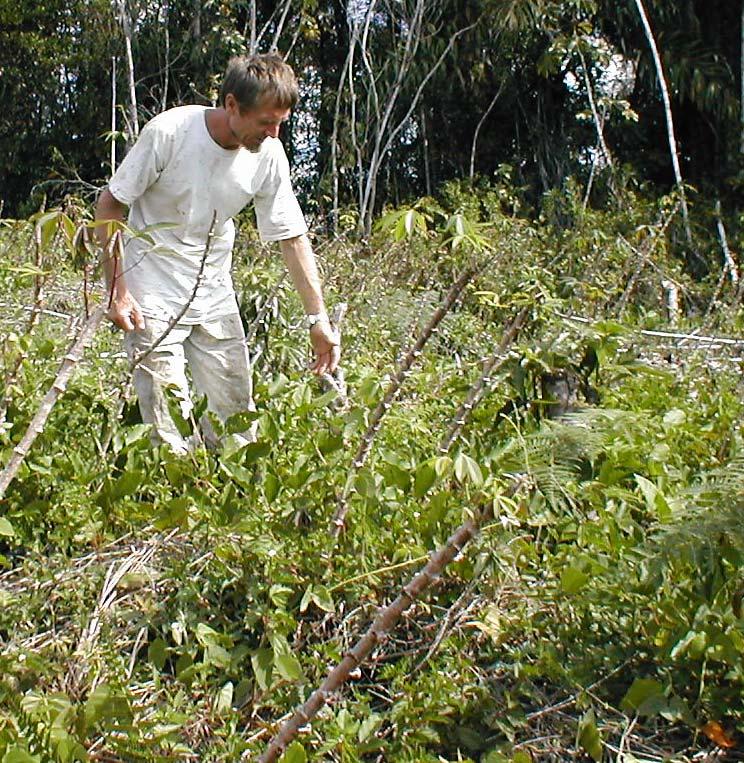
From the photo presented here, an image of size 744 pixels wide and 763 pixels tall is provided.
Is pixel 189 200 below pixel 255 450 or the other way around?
the other way around

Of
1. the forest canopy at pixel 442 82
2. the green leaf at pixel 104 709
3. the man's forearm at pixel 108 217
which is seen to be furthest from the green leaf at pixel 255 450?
the forest canopy at pixel 442 82

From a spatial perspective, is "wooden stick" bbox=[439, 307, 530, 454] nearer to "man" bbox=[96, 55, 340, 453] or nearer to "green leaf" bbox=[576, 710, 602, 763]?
"man" bbox=[96, 55, 340, 453]

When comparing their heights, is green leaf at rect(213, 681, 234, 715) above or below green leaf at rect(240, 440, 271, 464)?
below

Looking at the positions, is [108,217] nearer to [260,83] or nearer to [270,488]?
[260,83]

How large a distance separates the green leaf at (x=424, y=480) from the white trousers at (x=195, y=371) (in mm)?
750

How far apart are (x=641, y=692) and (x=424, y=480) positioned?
2.47ft

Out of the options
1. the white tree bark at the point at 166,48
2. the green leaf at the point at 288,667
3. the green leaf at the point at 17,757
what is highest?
the white tree bark at the point at 166,48

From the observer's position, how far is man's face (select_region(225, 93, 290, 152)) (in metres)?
3.21

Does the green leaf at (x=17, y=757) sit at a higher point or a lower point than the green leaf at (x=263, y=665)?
higher

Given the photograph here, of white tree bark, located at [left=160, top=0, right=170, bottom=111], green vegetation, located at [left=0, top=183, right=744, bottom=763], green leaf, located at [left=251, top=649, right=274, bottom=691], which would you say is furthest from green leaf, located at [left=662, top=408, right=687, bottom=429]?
white tree bark, located at [left=160, top=0, right=170, bottom=111]

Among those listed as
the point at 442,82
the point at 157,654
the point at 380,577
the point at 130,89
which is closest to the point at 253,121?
the point at 380,577

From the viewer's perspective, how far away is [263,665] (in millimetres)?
2457

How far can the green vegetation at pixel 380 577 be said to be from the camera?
233 cm

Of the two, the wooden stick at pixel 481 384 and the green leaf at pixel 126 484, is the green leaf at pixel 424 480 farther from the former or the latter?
the green leaf at pixel 126 484
